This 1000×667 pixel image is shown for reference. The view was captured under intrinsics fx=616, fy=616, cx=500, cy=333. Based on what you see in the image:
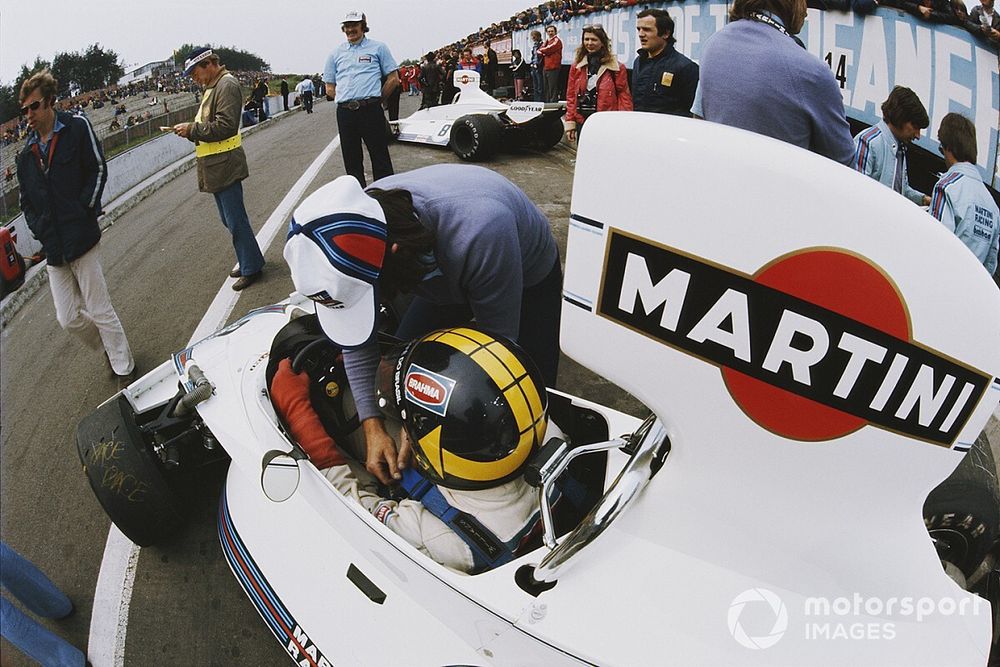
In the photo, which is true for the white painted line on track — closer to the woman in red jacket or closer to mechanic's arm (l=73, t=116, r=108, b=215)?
mechanic's arm (l=73, t=116, r=108, b=215)

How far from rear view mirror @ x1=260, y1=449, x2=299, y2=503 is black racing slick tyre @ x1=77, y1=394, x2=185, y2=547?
1.05 meters

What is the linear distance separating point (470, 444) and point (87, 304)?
3.33 m

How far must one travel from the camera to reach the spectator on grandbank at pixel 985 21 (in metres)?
3.58

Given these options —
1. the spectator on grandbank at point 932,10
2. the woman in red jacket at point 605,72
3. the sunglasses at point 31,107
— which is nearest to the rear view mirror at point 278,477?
the sunglasses at point 31,107

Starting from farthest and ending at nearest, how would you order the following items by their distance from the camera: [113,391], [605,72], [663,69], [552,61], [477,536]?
[552,61]
[605,72]
[663,69]
[113,391]
[477,536]

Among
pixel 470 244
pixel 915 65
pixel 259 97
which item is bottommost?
pixel 259 97

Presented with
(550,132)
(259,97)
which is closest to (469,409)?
(550,132)

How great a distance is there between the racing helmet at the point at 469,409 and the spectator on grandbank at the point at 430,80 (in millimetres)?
15099

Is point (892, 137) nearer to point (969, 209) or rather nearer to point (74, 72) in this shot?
point (969, 209)

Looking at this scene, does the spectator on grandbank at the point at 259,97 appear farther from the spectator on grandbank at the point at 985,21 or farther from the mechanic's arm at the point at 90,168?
the spectator on grandbank at the point at 985,21

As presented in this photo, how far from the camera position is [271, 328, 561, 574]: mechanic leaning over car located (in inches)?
67.6

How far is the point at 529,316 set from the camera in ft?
8.90

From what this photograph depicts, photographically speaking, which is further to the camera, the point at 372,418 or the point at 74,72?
the point at 74,72

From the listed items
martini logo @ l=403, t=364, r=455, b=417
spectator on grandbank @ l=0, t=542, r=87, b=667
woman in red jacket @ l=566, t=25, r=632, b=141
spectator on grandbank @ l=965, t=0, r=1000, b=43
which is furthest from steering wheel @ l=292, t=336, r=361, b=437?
woman in red jacket @ l=566, t=25, r=632, b=141
